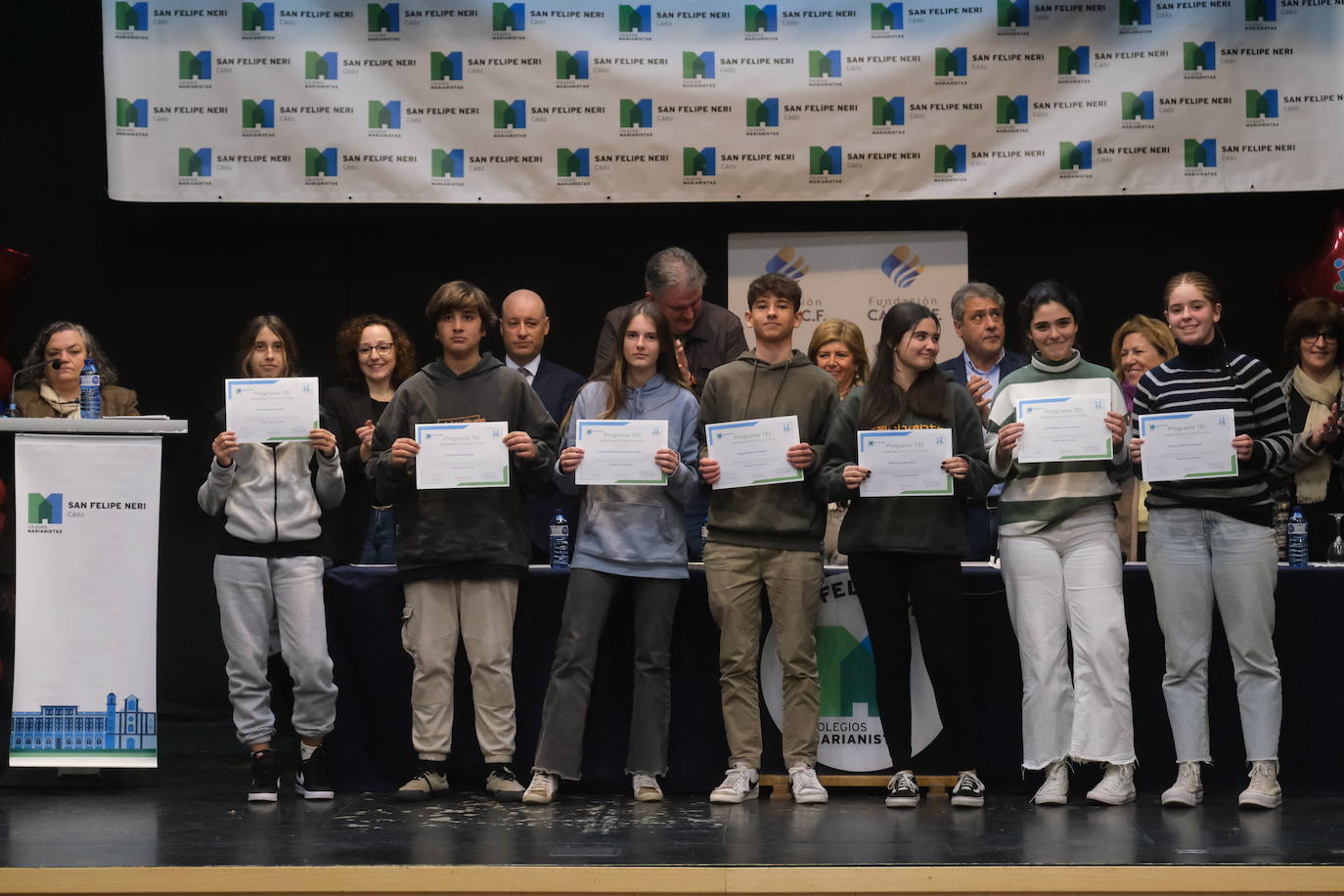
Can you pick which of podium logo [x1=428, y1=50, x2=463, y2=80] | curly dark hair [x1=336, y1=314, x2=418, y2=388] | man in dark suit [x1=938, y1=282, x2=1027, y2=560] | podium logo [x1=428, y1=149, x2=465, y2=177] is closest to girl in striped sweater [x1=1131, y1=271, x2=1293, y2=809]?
man in dark suit [x1=938, y1=282, x2=1027, y2=560]

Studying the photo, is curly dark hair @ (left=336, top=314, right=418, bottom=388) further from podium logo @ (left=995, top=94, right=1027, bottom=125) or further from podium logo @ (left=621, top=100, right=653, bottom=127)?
podium logo @ (left=995, top=94, right=1027, bottom=125)

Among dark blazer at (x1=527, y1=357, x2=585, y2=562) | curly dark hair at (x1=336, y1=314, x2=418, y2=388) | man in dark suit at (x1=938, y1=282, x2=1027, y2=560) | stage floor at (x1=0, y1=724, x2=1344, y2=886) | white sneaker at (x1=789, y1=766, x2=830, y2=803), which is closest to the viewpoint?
stage floor at (x1=0, y1=724, x2=1344, y2=886)

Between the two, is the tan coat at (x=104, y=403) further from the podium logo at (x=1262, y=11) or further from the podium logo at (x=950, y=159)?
the podium logo at (x=1262, y=11)

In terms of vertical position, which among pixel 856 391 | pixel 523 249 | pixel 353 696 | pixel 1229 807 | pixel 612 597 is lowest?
pixel 1229 807

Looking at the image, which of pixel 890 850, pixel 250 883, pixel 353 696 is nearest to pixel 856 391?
pixel 890 850

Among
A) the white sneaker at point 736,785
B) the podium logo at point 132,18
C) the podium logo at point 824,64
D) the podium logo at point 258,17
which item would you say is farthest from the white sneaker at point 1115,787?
the podium logo at point 132,18

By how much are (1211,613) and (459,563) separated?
8.05 feet

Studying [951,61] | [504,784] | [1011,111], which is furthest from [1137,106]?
[504,784]

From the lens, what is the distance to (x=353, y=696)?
16.7 feet

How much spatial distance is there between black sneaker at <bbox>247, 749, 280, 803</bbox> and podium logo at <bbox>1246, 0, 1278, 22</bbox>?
5.03 m

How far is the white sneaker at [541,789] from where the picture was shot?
4789mm

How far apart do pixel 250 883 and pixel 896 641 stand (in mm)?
2114

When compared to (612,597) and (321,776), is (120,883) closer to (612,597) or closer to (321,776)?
(321,776)

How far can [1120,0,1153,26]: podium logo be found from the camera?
20.9ft
